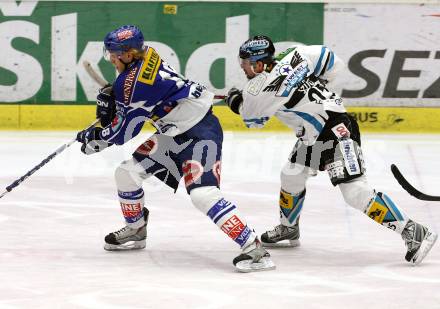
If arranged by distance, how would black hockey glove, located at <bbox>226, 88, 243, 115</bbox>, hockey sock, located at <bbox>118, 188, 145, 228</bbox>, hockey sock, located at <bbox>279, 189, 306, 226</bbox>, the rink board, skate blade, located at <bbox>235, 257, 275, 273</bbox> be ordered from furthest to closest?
the rink board < hockey sock, located at <bbox>279, 189, 306, 226</bbox> < hockey sock, located at <bbox>118, 188, 145, 228</bbox> < black hockey glove, located at <bbox>226, 88, 243, 115</bbox> < skate blade, located at <bbox>235, 257, 275, 273</bbox>

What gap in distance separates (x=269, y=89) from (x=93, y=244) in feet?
4.69

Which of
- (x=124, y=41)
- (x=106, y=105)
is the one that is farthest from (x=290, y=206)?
(x=124, y=41)

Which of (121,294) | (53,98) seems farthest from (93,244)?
(53,98)

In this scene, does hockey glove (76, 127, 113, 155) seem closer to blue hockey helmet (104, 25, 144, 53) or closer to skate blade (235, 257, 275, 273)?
blue hockey helmet (104, 25, 144, 53)

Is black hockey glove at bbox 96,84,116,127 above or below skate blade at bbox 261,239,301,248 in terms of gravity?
above

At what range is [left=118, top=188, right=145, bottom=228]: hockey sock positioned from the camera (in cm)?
588

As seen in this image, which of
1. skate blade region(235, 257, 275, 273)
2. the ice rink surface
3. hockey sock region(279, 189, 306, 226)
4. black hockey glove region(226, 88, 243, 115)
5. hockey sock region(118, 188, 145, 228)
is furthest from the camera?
hockey sock region(279, 189, 306, 226)

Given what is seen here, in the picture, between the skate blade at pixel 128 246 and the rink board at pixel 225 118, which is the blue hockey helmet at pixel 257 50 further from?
the rink board at pixel 225 118

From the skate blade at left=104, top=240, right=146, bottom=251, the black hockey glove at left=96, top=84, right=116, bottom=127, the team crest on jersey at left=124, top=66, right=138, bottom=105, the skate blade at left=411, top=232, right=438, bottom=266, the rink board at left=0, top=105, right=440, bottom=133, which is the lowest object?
the rink board at left=0, top=105, right=440, bottom=133

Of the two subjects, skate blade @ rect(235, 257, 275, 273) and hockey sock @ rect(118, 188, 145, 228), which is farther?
hockey sock @ rect(118, 188, 145, 228)

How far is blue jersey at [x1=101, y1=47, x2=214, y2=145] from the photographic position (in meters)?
5.48

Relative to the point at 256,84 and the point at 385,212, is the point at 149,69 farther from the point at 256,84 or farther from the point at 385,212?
the point at 385,212

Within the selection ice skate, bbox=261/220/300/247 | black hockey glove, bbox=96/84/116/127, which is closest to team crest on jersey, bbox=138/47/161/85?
black hockey glove, bbox=96/84/116/127

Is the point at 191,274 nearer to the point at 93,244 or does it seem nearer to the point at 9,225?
the point at 93,244
